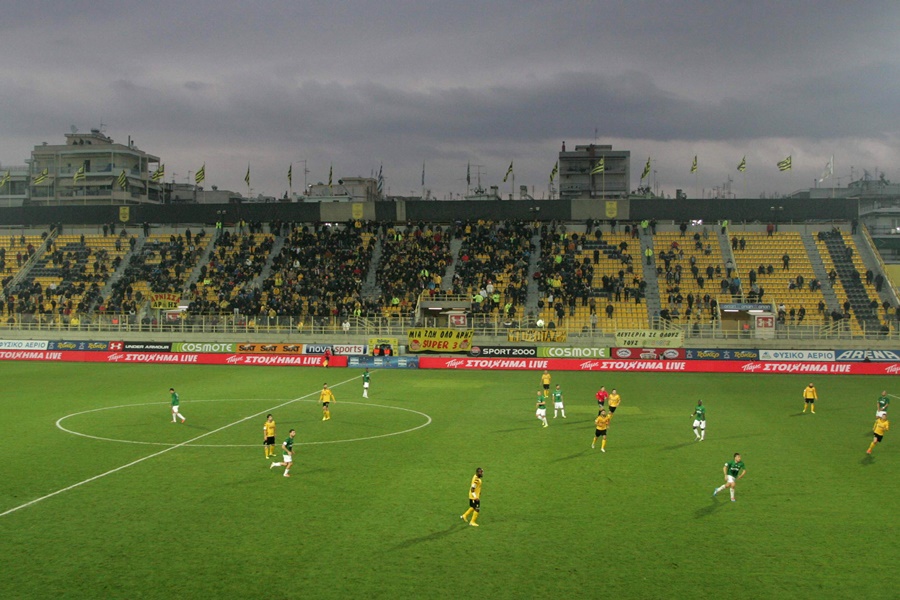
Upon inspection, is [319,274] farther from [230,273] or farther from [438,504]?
[438,504]

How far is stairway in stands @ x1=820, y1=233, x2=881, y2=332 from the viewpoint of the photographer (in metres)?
63.9

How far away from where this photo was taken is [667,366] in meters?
57.1

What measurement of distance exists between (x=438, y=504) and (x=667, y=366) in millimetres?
39810

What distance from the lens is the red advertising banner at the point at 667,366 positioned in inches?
2164

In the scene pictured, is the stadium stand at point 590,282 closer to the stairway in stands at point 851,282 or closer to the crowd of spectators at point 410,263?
the crowd of spectators at point 410,263

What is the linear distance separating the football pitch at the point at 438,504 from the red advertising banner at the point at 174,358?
69.7 feet

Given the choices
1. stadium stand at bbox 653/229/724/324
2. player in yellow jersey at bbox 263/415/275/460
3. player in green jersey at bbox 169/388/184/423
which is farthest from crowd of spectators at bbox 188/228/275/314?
player in yellow jersey at bbox 263/415/275/460

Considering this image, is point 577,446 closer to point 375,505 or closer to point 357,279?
point 375,505

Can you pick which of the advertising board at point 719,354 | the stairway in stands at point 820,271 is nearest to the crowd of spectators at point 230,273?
the advertising board at point 719,354

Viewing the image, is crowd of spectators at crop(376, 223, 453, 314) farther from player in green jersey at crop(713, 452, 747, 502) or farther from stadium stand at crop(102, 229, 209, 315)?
player in green jersey at crop(713, 452, 747, 502)

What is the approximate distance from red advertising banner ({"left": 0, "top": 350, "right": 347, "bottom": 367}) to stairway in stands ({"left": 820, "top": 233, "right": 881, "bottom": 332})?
141ft

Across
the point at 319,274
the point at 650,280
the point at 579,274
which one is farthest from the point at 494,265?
the point at 319,274

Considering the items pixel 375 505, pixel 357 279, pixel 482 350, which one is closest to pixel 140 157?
pixel 357 279

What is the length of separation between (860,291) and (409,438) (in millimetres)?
55237
